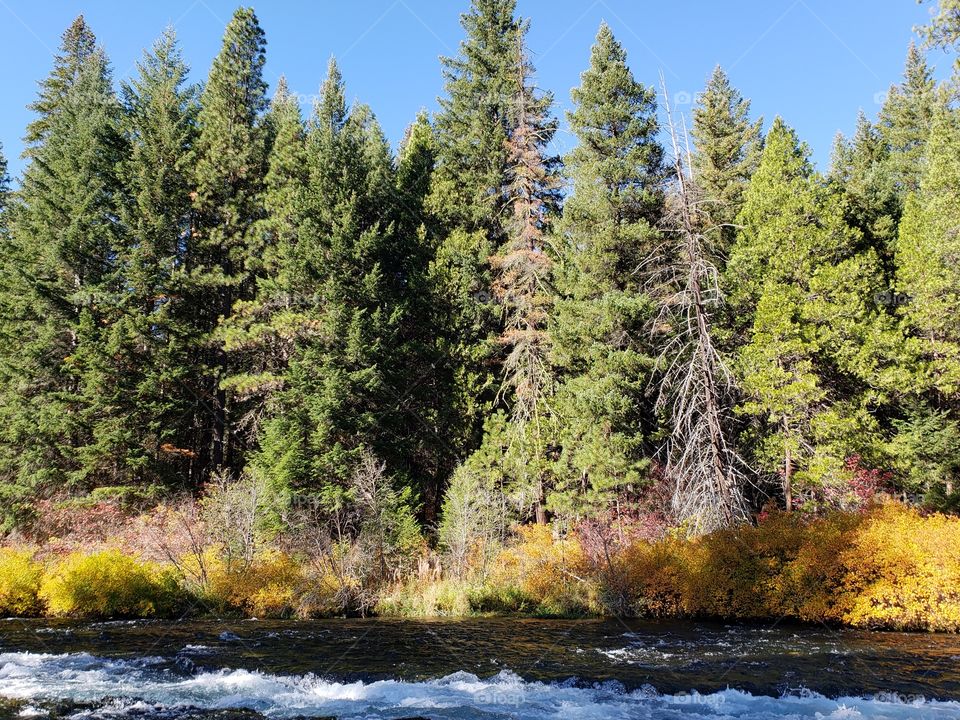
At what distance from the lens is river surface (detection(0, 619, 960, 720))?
7469 mm

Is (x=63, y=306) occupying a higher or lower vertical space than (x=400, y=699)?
higher

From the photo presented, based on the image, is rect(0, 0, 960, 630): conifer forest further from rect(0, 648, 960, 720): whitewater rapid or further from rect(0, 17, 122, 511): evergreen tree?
rect(0, 648, 960, 720): whitewater rapid

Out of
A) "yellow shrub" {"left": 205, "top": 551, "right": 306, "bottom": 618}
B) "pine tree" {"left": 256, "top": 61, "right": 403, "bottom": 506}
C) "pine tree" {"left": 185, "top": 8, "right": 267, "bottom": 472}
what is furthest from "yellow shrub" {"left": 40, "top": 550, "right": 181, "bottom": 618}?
"pine tree" {"left": 185, "top": 8, "right": 267, "bottom": 472}

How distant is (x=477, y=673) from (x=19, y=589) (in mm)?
13440

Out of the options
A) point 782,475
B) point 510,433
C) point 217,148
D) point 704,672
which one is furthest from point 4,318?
point 782,475

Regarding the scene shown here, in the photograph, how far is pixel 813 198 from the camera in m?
21.5

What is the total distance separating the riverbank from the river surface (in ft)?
3.78

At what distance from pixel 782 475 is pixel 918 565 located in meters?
8.13

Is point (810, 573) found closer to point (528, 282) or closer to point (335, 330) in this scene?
point (528, 282)

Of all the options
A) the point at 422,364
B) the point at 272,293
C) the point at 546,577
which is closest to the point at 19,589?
the point at 272,293

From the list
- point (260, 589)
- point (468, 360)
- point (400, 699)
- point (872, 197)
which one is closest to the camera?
point (400, 699)

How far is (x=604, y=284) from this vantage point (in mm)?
21953

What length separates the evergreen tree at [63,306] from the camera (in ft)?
75.7

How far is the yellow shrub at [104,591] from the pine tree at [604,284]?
12865 mm
